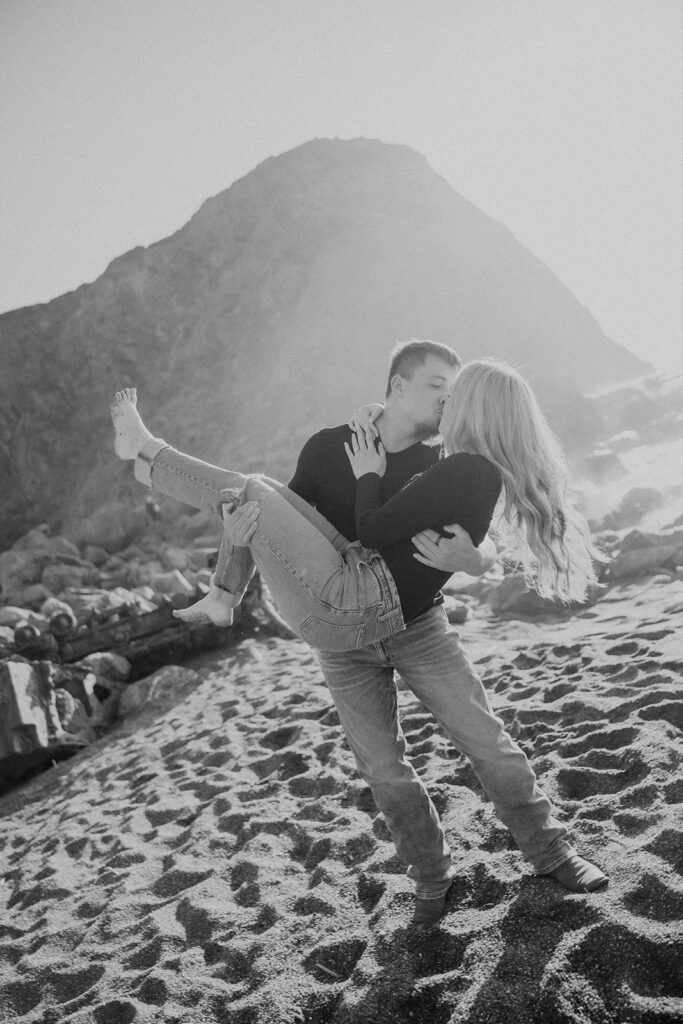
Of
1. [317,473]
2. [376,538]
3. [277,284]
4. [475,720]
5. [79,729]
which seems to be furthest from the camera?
[277,284]

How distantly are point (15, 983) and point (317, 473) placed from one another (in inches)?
107

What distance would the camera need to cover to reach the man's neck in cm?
266

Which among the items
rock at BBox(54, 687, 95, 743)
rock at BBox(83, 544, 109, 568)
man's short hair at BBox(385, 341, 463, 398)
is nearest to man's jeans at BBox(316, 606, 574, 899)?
man's short hair at BBox(385, 341, 463, 398)

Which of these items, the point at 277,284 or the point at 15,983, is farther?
the point at 277,284

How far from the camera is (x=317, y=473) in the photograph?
2750mm

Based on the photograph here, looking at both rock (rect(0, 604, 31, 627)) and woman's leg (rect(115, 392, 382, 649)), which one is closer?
woman's leg (rect(115, 392, 382, 649))

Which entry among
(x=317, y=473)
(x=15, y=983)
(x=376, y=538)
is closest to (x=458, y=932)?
(x=376, y=538)

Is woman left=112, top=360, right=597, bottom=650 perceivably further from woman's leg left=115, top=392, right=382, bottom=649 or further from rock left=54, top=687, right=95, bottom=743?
rock left=54, top=687, right=95, bottom=743

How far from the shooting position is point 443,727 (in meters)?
2.53

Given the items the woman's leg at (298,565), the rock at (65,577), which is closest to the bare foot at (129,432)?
the woman's leg at (298,565)

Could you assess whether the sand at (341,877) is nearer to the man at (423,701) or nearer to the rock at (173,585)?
the man at (423,701)

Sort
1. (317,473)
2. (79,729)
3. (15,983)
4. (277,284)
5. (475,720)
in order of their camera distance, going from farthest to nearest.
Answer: (277,284), (79,729), (15,983), (317,473), (475,720)

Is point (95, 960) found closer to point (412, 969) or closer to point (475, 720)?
point (412, 969)

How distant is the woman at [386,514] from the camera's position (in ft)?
7.23
